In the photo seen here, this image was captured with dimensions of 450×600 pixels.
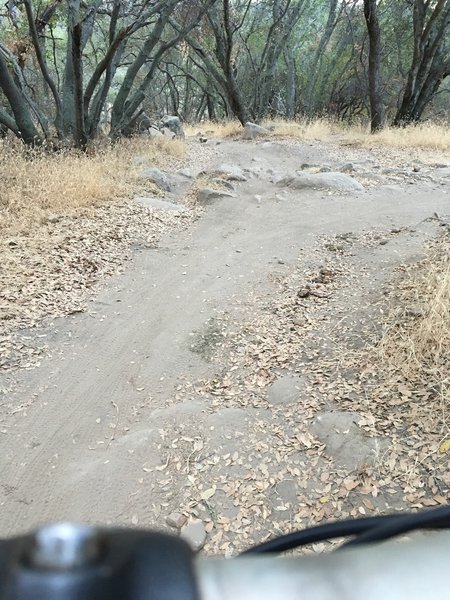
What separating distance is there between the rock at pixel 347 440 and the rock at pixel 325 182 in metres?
5.89

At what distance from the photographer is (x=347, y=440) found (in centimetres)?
255

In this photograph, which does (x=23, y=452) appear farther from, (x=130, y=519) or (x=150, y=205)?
(x=150, y=205)

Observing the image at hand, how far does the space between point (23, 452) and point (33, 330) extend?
1379mm

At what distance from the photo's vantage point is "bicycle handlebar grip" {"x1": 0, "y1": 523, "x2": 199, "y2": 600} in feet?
1.21

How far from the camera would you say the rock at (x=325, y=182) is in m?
7.88

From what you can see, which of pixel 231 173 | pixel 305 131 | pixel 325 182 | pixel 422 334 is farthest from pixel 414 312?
pixel 305 131

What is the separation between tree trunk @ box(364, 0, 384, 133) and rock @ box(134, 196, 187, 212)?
9.22 meters

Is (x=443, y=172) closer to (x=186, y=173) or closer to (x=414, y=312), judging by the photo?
(x=186, y=173)

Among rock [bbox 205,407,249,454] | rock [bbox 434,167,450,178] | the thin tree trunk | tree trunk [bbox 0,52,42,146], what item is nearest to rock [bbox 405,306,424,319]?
rock [bbox 205,407,249,454]

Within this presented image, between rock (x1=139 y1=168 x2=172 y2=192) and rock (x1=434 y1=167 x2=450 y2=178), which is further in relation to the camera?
rock (x1=434 y1=167 x2=450 y2=178)

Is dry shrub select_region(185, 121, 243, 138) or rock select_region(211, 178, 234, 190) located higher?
A: dry shrub select_region(185, 121, 243, 138)

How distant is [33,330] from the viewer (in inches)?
157

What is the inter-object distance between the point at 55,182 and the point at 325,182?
4501 millimetres

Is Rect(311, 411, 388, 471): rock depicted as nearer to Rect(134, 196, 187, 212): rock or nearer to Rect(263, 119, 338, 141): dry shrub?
Rect(134, 196, 187, 212): rock
